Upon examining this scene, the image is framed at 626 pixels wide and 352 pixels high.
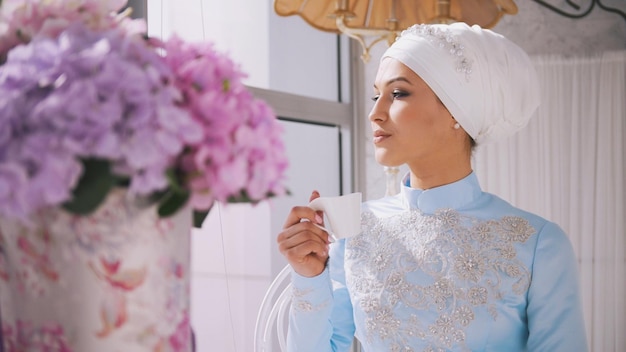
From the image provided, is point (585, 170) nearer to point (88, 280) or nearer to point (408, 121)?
point (408, 121)

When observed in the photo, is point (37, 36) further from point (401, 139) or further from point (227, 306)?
point (227, 306)

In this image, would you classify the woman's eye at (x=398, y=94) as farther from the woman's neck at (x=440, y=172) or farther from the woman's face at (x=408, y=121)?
the woman's neck at (x=440, y=172)

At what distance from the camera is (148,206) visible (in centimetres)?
71

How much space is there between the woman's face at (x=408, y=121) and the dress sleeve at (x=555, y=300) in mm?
326

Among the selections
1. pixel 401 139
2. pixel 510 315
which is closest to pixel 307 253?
pixel 401 139

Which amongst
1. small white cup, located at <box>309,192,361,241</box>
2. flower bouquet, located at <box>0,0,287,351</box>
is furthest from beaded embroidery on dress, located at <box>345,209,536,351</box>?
flower bouquet, located at <box>0,0,287,351</box>

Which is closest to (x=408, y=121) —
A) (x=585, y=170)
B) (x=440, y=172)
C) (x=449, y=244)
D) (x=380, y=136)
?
(x=380, y=136)

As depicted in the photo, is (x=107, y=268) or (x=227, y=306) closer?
(x=107, y=268)

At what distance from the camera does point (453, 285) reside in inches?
73.0

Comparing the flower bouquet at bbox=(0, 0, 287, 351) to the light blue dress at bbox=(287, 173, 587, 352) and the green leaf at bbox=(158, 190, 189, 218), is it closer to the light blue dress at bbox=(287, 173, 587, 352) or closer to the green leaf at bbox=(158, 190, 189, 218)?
the green leaf at bbox=(158, 190, 189, 218)

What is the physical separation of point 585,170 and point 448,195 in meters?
1.96

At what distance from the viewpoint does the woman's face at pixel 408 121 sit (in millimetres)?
1817

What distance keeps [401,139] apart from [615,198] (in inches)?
85.6

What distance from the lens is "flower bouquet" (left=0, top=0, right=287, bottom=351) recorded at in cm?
63
